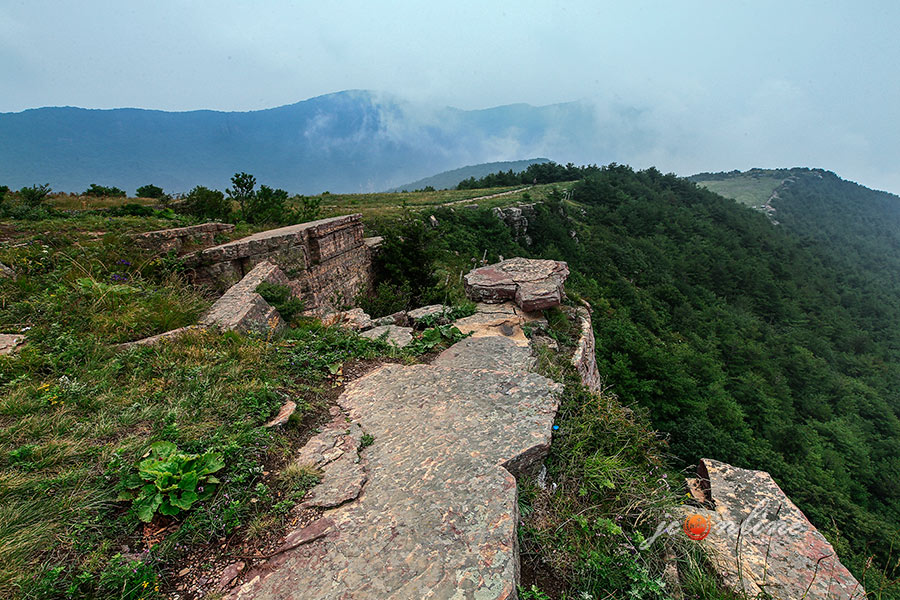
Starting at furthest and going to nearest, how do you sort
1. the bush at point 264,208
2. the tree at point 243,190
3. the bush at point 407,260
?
the tree at point 243,190 < the bush at point 264,208 < the bush at point 407,260

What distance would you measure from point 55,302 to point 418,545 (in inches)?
198

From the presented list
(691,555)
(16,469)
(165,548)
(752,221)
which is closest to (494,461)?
(691,555)

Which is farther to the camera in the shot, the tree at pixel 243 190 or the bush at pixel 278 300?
the tree at pixel 243 190

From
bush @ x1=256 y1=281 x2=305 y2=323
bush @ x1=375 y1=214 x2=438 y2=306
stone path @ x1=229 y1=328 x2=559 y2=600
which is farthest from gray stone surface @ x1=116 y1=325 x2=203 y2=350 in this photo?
bush @ x1=375 y1=214 x2=438 y2=306

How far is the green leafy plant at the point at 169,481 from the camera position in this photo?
2008 mm

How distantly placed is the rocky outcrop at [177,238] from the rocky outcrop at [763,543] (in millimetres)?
8644

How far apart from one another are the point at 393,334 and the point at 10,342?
3.70m

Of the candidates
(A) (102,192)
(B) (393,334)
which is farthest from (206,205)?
(B) (393,334)

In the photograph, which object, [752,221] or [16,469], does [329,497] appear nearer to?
[16,469]

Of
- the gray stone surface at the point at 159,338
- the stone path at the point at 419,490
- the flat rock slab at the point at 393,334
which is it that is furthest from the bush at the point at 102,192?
the stone path at the point at 419,490

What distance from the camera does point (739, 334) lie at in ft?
66.8

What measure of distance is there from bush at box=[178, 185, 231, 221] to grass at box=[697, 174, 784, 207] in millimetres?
82613

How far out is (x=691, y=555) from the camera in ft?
7.68

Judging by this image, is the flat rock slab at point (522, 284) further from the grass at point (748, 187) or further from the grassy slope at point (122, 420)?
the grass at point (748, 187)
